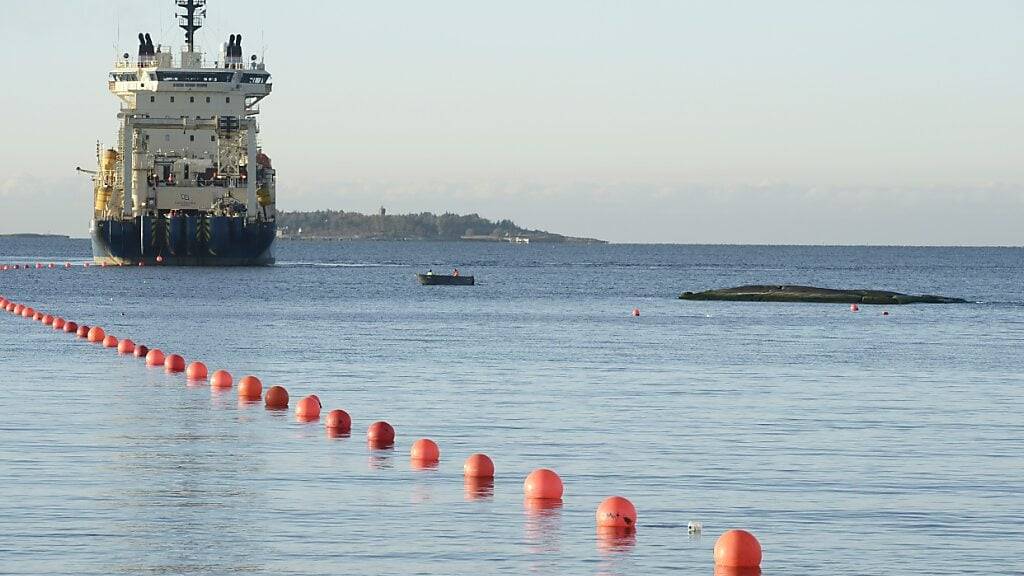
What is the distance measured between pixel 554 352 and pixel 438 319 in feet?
69.8

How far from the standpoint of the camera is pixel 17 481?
2219cm

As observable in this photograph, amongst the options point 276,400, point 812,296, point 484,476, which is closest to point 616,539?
point 484,476

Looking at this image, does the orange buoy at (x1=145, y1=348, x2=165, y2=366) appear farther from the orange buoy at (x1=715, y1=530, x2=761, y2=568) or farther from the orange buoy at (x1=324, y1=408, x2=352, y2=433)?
the orange buoy at (x1=715, y1=530, x2=761, y2=568)

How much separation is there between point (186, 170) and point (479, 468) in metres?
105

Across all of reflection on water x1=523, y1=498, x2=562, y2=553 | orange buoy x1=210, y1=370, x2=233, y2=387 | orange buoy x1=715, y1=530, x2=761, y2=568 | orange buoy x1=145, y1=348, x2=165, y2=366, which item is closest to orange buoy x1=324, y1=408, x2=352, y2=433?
reflection on water x1=523, y1=498, x2=562, y2=553

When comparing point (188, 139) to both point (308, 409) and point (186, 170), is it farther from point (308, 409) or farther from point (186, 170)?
point (308, 409)

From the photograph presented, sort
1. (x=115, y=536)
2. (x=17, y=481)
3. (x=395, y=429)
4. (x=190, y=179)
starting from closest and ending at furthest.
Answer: (x=115, y=536) < (x=17, y=481) < (x=395, y=429) < (x=190, y=179)

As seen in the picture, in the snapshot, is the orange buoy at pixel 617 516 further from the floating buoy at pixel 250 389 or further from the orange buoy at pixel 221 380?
the orange buoy at pixel 221 380

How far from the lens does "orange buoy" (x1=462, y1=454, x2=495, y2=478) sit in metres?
23.2

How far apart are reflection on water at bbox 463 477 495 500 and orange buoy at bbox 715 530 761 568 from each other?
5.03m

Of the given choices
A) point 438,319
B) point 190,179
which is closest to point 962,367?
point 438,319

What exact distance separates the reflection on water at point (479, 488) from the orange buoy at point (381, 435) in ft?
12.8

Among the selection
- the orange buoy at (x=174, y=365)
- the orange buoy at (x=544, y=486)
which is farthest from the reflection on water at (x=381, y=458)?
the orange buoy at (x=174, y=365)

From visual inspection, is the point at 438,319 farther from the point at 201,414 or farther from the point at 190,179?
the point at 190,179
